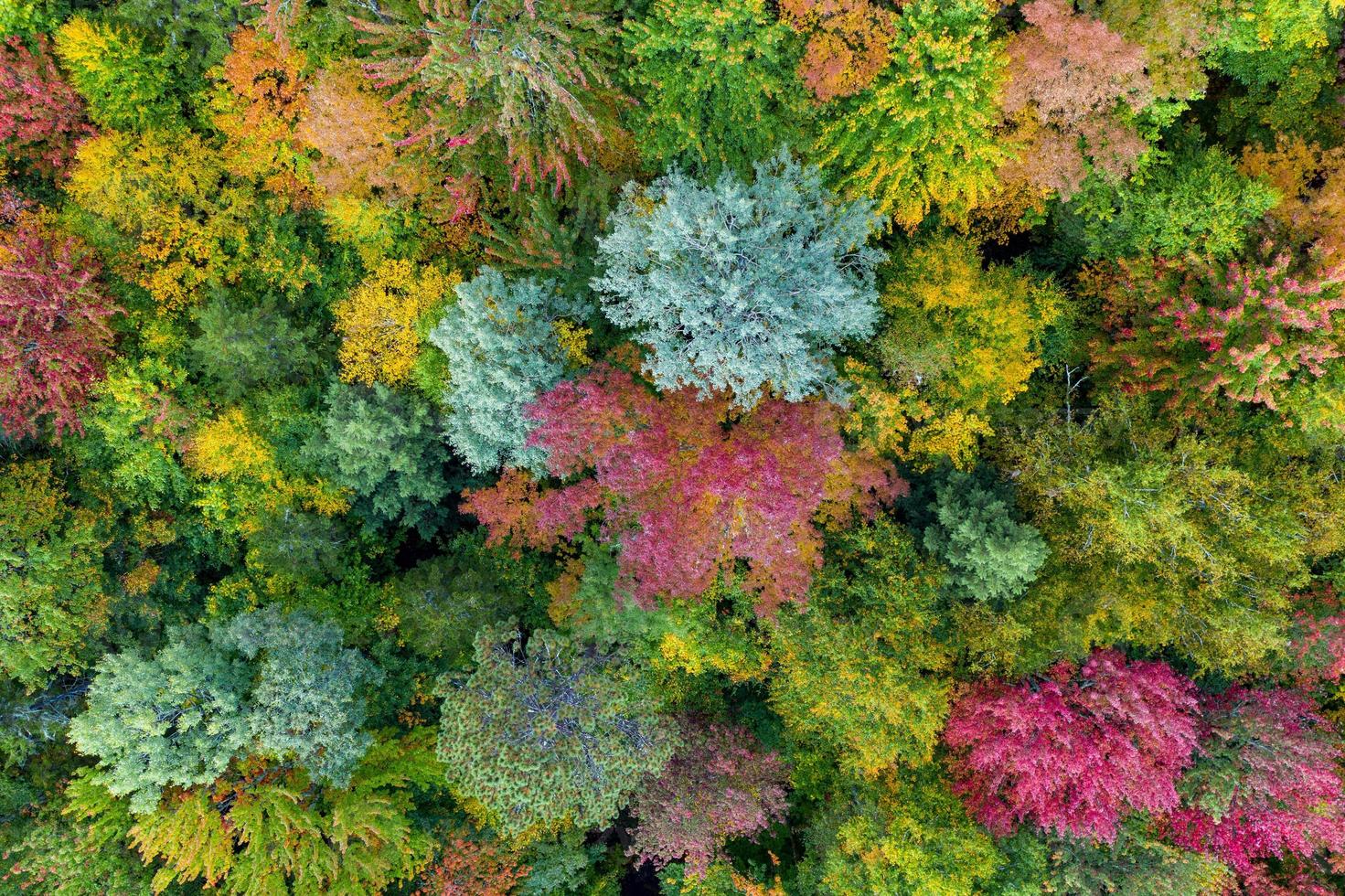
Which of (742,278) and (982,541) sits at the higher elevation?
(742,278)

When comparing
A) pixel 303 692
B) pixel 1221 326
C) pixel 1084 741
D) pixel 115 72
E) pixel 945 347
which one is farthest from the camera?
pixel 115 72

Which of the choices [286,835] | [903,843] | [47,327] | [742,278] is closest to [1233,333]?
[742,278]

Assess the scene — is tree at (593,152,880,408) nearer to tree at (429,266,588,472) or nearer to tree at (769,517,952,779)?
tree at (429,266,588,472)

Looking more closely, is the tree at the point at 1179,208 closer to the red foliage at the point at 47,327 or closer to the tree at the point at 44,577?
the red foliage at the point at 47,327

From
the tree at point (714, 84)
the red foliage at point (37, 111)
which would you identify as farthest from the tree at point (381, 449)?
the tree at point (714, 84)

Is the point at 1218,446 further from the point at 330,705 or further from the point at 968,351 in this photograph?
the point at 330,705

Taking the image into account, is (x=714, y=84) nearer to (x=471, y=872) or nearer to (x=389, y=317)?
(x=389, y=317)

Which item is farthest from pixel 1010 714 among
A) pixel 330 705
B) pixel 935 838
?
pixel 330 705
